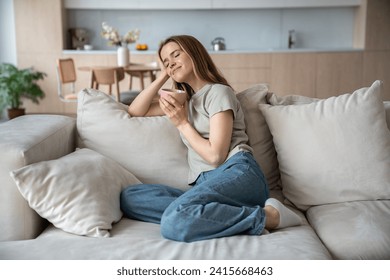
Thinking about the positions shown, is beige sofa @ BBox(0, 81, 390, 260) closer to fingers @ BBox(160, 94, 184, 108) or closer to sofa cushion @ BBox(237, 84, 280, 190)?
sofa cushion @ BBox(237, 84, 280, 190)

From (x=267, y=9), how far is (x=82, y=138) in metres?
5.16

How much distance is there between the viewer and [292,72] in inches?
255

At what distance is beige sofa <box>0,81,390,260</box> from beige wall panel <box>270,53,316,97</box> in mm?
4200

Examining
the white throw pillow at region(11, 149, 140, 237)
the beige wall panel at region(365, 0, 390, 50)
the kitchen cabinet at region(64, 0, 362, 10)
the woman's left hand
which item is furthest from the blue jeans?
the beige wall panel at region(365, 0, 390, 50)

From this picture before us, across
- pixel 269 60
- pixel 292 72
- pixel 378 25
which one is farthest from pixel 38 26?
pixel 378 25

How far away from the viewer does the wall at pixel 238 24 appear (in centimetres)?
689

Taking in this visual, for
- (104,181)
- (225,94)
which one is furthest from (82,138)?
(225,94)

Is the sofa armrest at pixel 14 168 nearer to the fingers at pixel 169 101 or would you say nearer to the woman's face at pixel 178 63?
the fingers at pixel 169 101

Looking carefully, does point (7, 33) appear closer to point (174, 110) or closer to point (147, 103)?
point (147, 103)

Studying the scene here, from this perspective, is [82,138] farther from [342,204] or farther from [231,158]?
[342,204]

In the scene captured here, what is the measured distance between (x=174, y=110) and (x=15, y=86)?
470 cm

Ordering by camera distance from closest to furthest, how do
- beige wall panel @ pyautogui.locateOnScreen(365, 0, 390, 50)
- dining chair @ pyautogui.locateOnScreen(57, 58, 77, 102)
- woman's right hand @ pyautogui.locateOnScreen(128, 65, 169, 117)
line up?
woman's right hand @ pyautogui.locateOnScreen(128, 65, 169, 117) → dining chair @ pyautogui.locateOnScreen(57, 58, 77, 102) → beige wall panel @ pyautogui.locateOnScreen(365, 0, 390, 50)

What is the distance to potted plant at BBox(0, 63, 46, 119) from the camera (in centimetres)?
623

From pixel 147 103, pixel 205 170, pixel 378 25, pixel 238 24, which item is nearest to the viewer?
pixel 205 170
